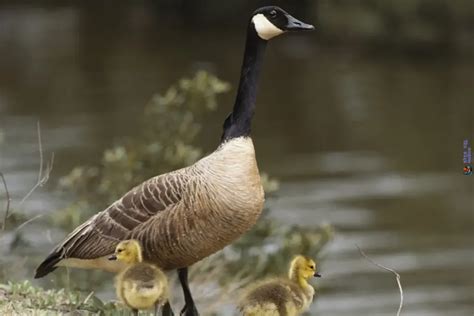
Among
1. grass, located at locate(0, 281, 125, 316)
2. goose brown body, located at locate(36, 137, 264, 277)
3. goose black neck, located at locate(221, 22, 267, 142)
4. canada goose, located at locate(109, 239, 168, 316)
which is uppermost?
goose black neck, located at locate(221, 22, 267, 142)

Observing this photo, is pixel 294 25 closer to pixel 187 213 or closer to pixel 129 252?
pixel 187 213

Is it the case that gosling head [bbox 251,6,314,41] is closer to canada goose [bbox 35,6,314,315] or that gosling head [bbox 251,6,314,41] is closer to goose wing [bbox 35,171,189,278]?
canada goose [bbox 35,6,314,315]

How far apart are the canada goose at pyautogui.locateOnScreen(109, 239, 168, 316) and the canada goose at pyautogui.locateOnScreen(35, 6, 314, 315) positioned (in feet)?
0.96

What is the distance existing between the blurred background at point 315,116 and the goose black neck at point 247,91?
211 cm

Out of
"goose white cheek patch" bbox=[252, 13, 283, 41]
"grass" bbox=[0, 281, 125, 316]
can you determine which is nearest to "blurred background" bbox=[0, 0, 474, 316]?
"grass" bbox=[0, 281, 125, 316]

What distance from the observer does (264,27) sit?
7.38 meters

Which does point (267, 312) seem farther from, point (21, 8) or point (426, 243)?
point (21, 8)

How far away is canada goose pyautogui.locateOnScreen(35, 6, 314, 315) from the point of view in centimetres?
692

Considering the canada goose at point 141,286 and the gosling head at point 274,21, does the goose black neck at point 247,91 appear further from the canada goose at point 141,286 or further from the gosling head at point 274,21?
the canada goose at point 141,286

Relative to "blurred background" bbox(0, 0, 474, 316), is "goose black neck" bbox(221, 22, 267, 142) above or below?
above

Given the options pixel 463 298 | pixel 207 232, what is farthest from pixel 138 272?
pixel 463 298

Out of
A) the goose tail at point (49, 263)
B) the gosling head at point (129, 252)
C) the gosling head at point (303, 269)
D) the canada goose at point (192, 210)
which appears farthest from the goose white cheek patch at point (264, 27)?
the goose tail at point (49, 263)

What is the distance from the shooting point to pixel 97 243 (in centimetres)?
721

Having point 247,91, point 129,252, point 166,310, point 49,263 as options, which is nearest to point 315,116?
point 247,91
